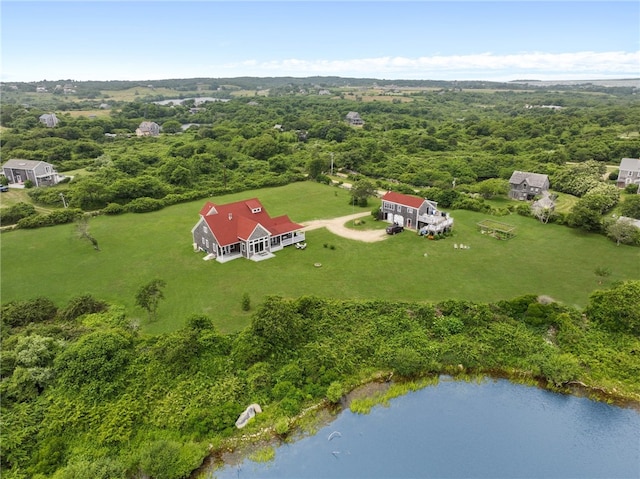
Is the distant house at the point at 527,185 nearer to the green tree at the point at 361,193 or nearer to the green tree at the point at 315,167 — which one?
the green tree at the point at 361,193

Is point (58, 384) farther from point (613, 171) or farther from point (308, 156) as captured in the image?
point (613, 171)

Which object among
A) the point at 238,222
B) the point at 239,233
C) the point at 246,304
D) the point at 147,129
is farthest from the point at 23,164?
the point at 246,304

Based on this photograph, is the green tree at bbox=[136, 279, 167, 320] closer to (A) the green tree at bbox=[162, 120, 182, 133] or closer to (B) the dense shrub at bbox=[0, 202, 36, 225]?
(B) the dense shrub at bbox=[0, 202, 36, 225]

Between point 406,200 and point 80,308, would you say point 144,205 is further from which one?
point 406,200

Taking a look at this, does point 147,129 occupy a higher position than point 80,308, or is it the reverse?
point 147,129

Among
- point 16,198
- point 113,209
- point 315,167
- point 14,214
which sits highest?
point 315,167

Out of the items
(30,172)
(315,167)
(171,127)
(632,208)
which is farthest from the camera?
(171,127)

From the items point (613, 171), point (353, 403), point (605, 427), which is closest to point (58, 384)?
point (353, 403)

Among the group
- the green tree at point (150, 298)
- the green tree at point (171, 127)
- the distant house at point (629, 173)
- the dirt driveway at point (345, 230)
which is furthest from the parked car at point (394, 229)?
the green tree at point (171, 127)
